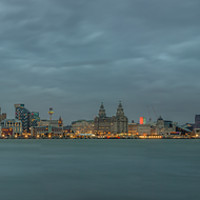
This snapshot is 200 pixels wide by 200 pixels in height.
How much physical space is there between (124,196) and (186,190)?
8636 mm

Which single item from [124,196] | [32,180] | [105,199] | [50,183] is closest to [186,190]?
[124,196]

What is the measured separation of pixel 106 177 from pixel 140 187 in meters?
10.3

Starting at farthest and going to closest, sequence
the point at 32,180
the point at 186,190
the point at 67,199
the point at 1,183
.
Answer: the point at 32,180
the point at 1,183
the point at 186,190
the point at 67,199

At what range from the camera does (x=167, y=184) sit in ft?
163

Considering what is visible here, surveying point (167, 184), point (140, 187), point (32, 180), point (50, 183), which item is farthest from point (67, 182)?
point (167, 184)

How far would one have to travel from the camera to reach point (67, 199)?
3912 cm

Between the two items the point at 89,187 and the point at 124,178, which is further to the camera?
the point at 124,178

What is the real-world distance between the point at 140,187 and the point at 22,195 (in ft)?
49.6

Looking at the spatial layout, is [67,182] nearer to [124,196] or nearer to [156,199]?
[124,196]

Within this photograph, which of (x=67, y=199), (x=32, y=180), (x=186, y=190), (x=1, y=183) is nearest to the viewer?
(x=67, y=199)

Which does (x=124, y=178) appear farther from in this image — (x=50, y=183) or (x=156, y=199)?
Result: (x=156, y=199)

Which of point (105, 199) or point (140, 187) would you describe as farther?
point (140, 187)

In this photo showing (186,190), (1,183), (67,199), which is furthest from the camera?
(1,183)

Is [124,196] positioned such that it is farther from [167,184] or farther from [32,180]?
[32,180]
